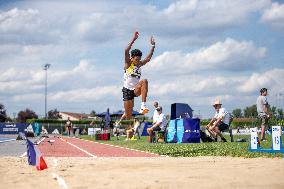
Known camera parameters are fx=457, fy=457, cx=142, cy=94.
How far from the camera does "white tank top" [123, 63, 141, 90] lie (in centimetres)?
977

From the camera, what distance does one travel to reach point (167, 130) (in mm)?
19984

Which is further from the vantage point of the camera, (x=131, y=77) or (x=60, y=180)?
(x=131, y=77)

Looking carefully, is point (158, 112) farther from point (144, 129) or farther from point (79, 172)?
point (144, 129)

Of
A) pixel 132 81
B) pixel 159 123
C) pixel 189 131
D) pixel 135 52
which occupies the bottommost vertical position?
pixel 189 131

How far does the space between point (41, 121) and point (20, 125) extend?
536 inches

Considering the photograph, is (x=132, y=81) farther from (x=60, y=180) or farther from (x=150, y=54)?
(x=60, y=180)

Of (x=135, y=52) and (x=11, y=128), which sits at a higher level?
(x=135, y=52)

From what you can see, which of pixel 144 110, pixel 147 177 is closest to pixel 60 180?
pixel 147 177

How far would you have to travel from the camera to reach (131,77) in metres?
9.81

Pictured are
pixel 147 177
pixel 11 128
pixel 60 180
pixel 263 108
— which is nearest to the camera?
pixel 60 180

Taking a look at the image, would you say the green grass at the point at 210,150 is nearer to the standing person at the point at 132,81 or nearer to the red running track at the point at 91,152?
the red running track at the point at 91,152

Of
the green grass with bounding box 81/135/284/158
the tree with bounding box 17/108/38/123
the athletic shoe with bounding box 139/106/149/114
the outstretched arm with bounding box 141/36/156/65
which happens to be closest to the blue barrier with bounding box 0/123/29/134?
the tree with bounding box 17/108/38/123

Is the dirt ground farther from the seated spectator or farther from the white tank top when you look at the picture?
the seated spectator

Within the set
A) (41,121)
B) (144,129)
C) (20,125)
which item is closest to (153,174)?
(144,129)
